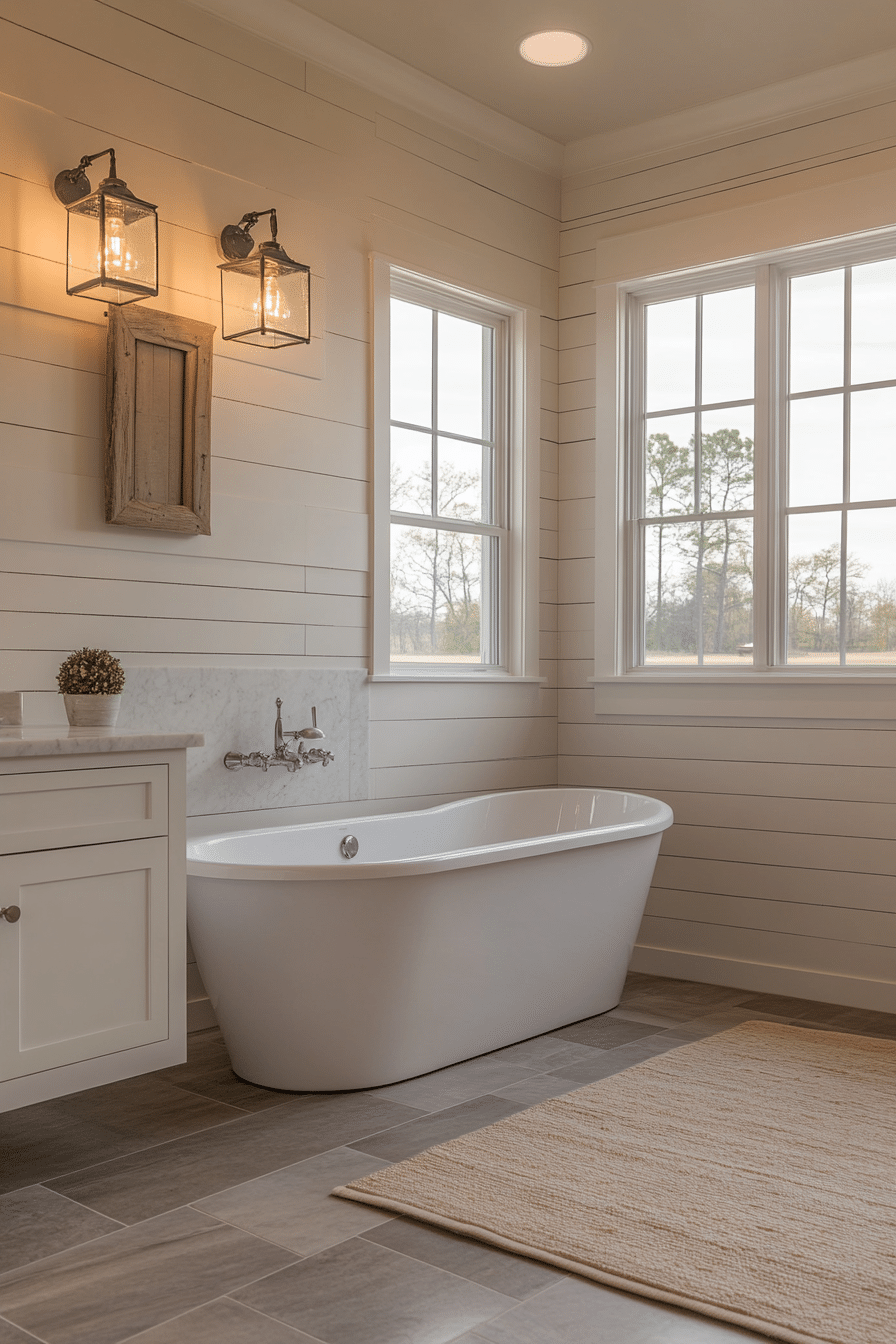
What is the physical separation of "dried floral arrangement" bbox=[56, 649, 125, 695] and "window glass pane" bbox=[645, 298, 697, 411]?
2.43 meters

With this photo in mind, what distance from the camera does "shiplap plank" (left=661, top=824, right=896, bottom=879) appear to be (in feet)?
12.4

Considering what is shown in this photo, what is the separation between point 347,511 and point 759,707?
1.53 m

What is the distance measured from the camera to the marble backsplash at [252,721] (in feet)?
10.4

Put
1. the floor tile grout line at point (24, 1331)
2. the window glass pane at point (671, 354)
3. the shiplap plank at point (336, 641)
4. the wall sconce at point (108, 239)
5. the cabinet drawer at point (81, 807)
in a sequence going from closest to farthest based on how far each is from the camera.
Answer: the floor tile grout line at point (24, 1331)
the cabinet drawer at point (81, 807)
the wall sconce at point (108, 239)
the shiplap plank at point (336, 641)
the window glass pane at point (671, 354)

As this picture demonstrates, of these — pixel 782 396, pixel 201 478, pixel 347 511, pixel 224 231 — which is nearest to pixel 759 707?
pixel 782 396

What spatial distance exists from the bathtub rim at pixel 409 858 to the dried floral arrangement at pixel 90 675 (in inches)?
17.5

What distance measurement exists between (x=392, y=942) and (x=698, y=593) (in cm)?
199

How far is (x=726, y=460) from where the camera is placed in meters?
4.17

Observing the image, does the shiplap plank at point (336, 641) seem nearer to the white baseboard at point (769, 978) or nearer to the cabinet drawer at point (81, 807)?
the cabinet drawer at point (81, 807)

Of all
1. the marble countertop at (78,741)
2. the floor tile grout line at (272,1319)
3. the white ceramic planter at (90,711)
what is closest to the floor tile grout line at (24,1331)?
the floor tile grout line at (272,1319)

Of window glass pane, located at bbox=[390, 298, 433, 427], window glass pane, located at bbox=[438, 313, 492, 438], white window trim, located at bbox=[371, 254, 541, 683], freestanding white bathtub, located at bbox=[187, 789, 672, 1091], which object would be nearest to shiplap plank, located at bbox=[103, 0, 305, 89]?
window glass pane, located at bbox=[390, 298, 433, 427]

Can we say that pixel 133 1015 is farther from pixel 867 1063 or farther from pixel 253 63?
pixel 253 63

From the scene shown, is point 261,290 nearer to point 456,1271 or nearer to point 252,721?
point 252,721

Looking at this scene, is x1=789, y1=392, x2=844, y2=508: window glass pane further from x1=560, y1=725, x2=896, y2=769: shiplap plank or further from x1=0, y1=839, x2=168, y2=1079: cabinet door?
x1=0, y1=839, x2=168, y2=1079: cabinet door
